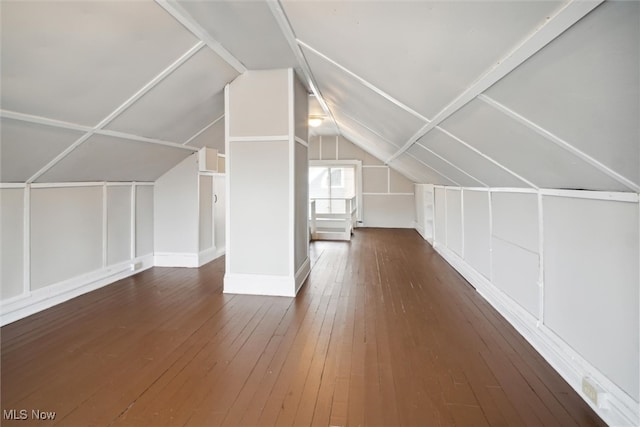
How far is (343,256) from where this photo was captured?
5.43 metres

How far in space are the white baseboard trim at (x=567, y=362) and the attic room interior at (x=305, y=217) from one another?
0.01 meters

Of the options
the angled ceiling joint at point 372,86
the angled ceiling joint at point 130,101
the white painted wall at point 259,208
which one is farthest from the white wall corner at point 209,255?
the angled ceiling joint at point 372,86

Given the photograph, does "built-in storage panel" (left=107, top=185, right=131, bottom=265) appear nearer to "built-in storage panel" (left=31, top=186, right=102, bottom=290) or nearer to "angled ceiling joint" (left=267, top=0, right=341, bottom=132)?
"built-in storage panel" (left=31, top=186, right=102, bottom=290)

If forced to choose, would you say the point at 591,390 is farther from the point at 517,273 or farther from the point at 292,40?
the point at 292,40

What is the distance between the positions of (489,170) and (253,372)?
2.41 metres

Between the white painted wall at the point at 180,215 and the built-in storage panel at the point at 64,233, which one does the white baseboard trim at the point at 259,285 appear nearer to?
the white painted wall at the point at 180,215

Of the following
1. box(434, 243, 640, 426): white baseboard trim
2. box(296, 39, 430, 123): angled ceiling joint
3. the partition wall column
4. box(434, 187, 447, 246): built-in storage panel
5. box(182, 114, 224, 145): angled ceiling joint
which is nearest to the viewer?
box(434, 243, 640, 426): white baseboard trim

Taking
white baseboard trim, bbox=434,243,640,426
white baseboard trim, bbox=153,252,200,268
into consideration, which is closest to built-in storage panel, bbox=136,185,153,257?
white baseboard trim, bbox=153,252,200,268

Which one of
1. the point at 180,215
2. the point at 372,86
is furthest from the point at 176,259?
the point at 372,86

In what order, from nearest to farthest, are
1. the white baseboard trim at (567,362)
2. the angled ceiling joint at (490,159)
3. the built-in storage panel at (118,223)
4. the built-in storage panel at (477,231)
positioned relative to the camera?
the white baseboard trim at (567,362)
the angled ceiling joint at (490,159)
the built-in storage panel at (477,231)
the built-in storage panel at (118,223)

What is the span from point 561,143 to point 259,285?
2.98 meters

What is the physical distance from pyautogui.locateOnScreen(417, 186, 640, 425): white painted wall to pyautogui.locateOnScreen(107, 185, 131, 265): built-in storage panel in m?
4.38

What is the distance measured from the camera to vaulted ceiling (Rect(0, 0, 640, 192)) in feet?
3.60

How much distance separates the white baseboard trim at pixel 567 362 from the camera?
4.83 ft
